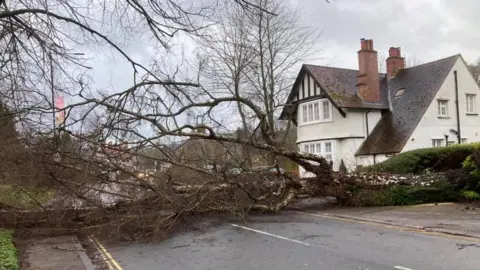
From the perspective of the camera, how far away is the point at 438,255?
788 cm

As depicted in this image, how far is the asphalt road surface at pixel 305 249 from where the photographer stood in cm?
771

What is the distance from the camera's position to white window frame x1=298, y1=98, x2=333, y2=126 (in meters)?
29.3

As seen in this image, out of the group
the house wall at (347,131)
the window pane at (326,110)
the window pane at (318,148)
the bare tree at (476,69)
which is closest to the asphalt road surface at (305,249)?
the house wall at (347,131)

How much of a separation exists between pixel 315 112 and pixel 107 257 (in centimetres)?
2219

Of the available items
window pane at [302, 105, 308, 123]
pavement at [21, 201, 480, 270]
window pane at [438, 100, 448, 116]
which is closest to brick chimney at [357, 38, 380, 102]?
window pane at [438, 100, 448, 116]

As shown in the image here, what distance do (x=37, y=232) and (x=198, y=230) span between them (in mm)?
4769

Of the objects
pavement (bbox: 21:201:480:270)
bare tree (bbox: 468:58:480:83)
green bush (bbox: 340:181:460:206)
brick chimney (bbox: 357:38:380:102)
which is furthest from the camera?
bare tree (bbox: 468:58:480:83)

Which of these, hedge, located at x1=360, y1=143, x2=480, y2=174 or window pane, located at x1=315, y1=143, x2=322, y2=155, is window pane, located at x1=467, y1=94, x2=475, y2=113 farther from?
hedge, located at x1=360, y1=143, x2=480, y2=174

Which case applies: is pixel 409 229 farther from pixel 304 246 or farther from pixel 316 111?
pixel 316 111

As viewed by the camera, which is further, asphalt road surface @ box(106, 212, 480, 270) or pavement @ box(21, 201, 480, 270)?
pavement @ box(21, 201, 480, 270)

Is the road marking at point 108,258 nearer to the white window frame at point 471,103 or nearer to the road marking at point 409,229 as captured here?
the road marking at point 409,229

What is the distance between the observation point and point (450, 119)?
94.9 ft

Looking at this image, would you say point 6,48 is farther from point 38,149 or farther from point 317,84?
point 317,84

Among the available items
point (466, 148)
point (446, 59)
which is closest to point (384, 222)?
point (466, 148)
